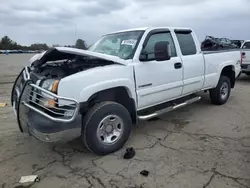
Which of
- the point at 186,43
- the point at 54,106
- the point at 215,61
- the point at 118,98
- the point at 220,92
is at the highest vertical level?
the point at 186,43

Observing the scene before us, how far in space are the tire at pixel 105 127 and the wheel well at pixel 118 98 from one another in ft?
0.56

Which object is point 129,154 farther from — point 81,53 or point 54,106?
point 81,53

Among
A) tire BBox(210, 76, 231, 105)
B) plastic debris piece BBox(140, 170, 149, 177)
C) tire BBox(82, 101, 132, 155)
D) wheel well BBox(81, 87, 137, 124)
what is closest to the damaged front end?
tire BBox(82, 101, 132, 155)

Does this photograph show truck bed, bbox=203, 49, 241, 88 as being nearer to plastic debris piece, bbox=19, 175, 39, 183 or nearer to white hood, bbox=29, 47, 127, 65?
white hood, bbox=29, 47, 127, 65

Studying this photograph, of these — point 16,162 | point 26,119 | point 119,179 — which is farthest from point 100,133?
point 16,162

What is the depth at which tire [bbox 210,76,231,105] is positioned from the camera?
6.39 m

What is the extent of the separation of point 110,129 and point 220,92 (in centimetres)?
383

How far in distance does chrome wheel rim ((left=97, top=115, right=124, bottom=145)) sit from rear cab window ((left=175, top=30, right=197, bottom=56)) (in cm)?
215

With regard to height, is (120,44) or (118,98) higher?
(120,44)

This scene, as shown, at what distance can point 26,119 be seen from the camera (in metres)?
3.43

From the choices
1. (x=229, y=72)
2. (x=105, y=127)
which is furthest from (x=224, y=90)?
(x=105, y=127)

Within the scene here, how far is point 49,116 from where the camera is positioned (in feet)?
10.3

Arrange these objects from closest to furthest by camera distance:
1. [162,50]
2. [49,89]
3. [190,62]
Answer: [49,89] → [162,50] → [190,62]

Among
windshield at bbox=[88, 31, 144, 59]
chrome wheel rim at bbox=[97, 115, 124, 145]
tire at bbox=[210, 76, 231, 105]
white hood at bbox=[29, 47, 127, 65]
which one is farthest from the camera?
tire at bbox=[210, 76, 231, 105]
